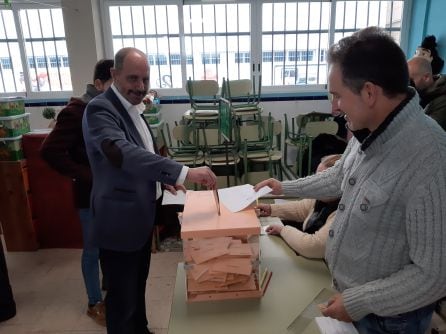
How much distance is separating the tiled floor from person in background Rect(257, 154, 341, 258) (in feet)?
3.23

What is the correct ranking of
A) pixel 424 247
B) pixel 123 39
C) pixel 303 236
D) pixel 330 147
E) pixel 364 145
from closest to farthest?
pixel 424 247, pixel 364 145, pixel 303 236, pixel 330 147, pixel 123 39

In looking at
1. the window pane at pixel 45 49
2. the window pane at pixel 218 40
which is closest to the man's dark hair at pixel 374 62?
the window pane at pixel 218 40

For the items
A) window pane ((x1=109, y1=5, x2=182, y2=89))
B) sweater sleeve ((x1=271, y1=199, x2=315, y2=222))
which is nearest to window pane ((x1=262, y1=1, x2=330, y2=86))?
window pane ((x1=109, y1=5, x2=182, y2=89))

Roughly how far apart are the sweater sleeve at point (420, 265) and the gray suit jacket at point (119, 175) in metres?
0.78

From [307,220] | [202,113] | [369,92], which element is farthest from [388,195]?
[202,113]

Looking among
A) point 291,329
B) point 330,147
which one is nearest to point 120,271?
point 291,329

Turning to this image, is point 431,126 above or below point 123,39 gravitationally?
below

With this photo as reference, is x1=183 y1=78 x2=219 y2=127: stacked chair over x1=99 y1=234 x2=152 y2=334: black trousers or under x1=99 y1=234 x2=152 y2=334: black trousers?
over

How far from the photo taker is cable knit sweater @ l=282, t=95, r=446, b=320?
2.31ft

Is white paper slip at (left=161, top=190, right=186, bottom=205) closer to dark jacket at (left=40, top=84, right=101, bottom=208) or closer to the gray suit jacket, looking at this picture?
the gray suit jacket

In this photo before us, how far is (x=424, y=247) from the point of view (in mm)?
715

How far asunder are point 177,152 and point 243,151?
76 centimetres

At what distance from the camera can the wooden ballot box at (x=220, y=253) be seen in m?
1.09

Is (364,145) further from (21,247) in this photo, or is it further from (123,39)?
(123,39)
